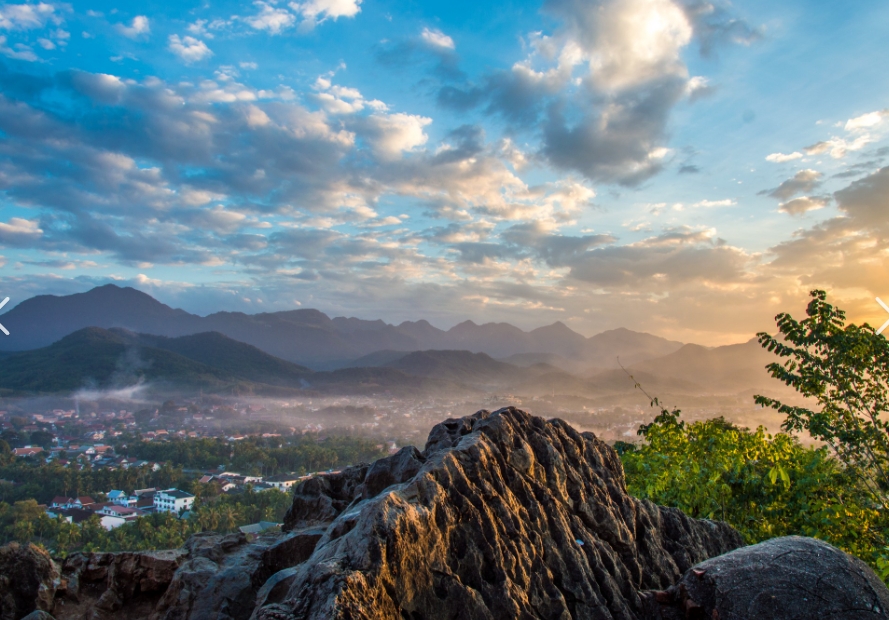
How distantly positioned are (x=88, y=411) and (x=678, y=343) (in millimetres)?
182699

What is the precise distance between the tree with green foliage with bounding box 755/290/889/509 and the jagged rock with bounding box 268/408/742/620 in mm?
5168

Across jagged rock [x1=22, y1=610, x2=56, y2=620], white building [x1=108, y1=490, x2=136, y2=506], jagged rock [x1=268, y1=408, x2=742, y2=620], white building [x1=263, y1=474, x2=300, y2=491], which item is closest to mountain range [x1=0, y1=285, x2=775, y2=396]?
white building [x1=263, y1=474, x2=300, y2=491]

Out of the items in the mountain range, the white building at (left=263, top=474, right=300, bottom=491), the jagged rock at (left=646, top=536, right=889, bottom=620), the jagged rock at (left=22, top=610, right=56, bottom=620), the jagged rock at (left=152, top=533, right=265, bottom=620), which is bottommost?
the white building at (left=263, top=474, right=300, bottom=491)

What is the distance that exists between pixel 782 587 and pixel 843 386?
8.17 meters

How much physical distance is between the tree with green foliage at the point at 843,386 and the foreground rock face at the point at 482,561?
511cm

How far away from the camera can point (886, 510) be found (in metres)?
8.68

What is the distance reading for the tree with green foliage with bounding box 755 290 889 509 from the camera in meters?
9.48

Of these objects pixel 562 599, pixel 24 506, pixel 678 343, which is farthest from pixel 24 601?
pixel 678 343

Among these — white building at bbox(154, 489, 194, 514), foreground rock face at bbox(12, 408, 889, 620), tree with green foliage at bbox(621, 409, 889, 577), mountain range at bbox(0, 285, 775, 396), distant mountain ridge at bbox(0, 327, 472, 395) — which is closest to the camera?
foreground rock face at bbox(12, 408, 889, 620)

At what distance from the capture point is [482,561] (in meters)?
3.94

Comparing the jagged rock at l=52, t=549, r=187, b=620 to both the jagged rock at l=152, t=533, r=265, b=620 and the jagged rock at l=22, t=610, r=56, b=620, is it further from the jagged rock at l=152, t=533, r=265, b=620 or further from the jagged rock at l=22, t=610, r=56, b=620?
the jagged rock at l=22, t=610, r=56, b=620

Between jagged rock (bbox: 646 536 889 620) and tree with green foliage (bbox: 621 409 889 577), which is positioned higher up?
jagged rock (bbox: 646 536 889 620)

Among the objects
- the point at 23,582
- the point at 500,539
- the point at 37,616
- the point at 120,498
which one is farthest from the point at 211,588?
the point at 120,498

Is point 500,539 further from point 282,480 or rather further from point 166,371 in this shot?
point 166,371
